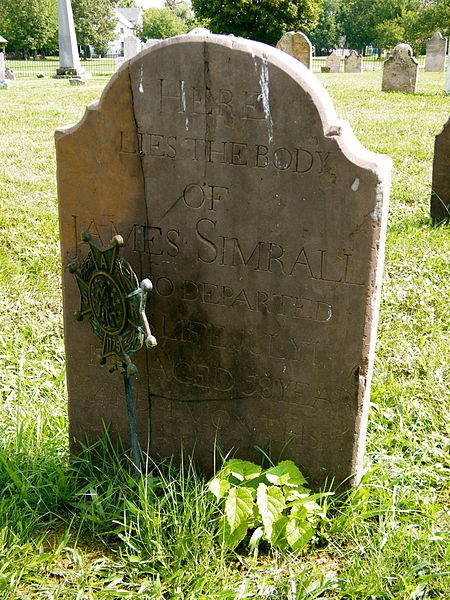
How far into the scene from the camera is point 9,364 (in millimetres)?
3846

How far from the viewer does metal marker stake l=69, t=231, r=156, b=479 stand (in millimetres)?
2436

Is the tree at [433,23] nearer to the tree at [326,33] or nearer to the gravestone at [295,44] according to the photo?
the gravestone at [295,44]

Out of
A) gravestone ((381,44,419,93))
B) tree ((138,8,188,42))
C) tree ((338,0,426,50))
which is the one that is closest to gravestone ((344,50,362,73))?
tree ((338,0,426,50))

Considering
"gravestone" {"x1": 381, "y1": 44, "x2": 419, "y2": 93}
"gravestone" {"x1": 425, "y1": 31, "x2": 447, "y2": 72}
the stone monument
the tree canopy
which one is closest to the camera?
"gravestone" {"x1": 381, "y1": 44, "x2": 419, "y2": 93}

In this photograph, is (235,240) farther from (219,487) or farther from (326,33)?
(326,33)

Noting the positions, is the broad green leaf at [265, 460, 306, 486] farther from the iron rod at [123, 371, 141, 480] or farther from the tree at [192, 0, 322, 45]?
the tree at [192, 0, 322, 45]

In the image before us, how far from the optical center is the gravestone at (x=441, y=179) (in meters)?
5.62

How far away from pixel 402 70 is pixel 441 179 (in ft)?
43.3

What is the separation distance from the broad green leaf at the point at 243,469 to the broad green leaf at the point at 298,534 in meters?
0.25

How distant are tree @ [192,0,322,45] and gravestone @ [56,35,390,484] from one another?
3187 centimetres

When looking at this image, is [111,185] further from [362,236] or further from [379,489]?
[379,489]

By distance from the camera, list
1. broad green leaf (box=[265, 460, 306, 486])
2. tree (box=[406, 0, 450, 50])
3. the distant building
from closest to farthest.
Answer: broad green leaf (box=[265, 460, 306, 486]), tree (box=[406, 0, 450, 50]), the distant building

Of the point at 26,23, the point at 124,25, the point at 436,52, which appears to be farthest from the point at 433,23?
the point at 124,25

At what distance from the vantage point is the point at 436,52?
31188mm
